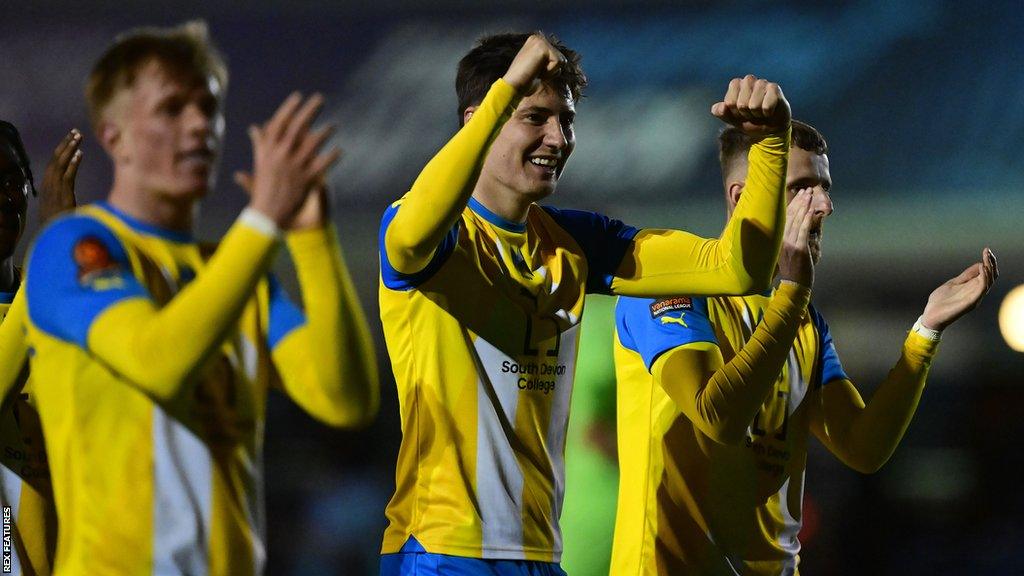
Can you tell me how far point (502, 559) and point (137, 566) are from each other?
1.19 metres

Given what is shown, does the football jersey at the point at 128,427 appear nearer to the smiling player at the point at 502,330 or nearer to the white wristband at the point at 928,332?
the smiling player at the point at 502,330

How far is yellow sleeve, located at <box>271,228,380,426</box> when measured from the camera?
214cm

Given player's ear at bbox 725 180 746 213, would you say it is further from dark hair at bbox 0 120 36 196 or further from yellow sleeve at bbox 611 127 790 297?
dark hair at bbox 0 120 36 196

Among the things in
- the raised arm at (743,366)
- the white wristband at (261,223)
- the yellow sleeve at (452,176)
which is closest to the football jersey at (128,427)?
the white wristband at (261,223)

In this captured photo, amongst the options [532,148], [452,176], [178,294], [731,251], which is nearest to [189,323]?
[178,294]

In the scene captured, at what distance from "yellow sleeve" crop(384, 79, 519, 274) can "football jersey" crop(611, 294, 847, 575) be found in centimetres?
108

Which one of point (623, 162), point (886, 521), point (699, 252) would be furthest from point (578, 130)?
point (699, 252)

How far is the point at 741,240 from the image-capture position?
3.38 meters

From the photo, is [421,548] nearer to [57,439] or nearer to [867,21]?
[57,439]

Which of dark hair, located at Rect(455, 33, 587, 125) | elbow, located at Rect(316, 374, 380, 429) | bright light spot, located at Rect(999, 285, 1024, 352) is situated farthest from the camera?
bright light spot, located at Rect(999, 285, 1024, 352)

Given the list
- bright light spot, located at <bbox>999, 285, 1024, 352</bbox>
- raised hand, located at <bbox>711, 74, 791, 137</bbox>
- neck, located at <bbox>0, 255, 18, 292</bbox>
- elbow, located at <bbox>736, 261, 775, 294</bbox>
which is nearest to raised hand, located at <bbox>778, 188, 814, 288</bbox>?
elbow, located at <bbox>736, 261, 775, 294</bbox>

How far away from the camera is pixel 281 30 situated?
7.69 metres

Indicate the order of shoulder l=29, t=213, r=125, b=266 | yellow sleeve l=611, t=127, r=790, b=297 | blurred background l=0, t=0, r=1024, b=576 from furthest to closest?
blurred background l=0, t=0, r=1024, b=576
yellow sleeve l=611, t=127, r=790, b=297
shoulder l=29, t=213, r=125, b=266

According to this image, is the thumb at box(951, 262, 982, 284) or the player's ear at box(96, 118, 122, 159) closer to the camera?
the player's ear at box(96, 118, 122, 159)
